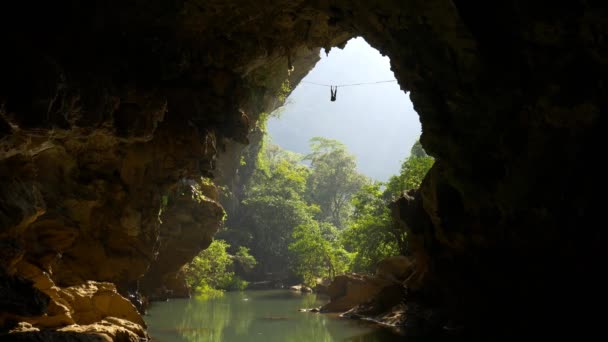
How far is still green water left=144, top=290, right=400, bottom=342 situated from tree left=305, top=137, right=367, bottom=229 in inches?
1346

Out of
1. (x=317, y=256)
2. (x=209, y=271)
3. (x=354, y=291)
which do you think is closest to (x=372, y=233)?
(x=354, y=291)

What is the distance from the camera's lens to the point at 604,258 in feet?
34.1

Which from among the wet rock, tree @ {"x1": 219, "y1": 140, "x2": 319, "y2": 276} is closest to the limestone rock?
the wet rock

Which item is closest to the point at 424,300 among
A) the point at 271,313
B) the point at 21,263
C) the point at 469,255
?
the point at 469,255

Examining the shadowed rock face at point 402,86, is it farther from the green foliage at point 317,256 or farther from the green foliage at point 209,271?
the green foliage at point 317,256

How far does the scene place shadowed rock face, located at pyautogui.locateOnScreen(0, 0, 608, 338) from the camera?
31.2 feet

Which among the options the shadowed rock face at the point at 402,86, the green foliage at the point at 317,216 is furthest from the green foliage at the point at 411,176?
the shadowed rock face at the point at 402,86

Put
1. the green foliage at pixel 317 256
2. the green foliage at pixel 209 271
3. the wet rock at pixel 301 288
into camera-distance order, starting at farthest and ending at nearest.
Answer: the wet rock at pixel 301 288, the green foliage at pixel 317 256, the green foliage at pixel 209 271

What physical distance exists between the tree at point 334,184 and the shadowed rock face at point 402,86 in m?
41.1

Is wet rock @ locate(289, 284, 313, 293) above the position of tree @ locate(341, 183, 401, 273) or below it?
below

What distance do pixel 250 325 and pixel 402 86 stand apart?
9.94 m

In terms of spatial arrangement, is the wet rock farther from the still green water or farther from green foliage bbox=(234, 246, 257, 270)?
the still green water

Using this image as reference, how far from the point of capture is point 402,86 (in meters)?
14.1

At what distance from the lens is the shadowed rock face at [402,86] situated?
374 inches
